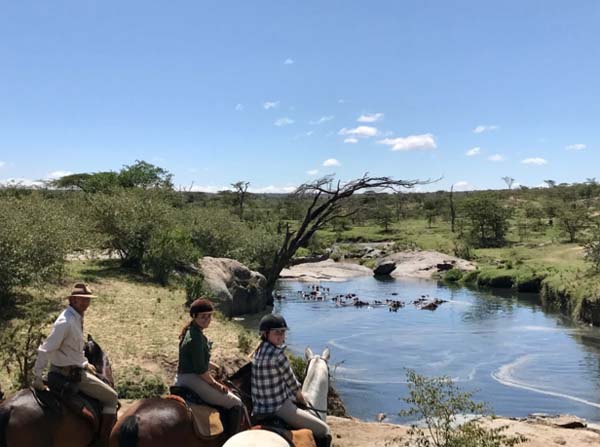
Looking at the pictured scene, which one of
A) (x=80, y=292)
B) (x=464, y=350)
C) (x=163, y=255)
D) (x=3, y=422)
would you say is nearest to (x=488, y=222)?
(x=464, y=350)

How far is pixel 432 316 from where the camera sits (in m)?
33.9

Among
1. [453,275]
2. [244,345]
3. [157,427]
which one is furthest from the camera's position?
[453,275]

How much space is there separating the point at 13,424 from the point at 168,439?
1768 millimetres

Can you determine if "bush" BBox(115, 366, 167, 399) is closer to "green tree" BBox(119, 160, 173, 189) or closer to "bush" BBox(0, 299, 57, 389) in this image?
"bush" BBox(0, 299, 57, 389)

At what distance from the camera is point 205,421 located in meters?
6.74

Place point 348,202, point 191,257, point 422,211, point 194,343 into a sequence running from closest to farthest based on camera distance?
1. point 194,343
2. point 348,202
3. point 191,257
4. point 422,211

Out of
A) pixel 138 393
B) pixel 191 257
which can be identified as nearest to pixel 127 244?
pixel 191 257

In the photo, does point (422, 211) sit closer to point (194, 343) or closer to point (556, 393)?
point (556, 393)

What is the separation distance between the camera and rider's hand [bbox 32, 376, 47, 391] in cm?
668

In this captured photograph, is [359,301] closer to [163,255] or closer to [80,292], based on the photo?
[163,255]

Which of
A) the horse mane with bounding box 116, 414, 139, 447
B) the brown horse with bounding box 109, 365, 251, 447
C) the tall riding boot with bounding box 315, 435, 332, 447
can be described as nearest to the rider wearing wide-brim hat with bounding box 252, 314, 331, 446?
the tall riding boot with bounding box 315, 435, 332, 447

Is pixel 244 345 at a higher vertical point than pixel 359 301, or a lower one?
higher

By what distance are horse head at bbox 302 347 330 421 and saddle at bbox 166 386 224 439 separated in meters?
1.25

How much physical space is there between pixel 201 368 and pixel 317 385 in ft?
5.86
